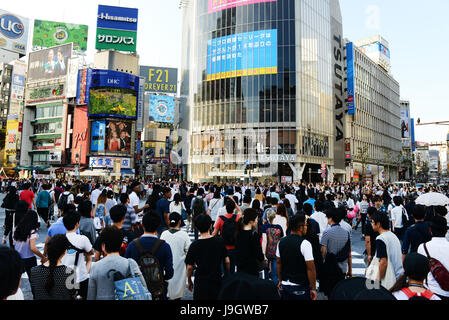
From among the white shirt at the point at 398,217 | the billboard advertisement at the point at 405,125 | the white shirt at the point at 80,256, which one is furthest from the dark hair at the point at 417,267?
the billboard advertisement at the point at 405,125

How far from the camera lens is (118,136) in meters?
59.2

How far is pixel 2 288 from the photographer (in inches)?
79.5

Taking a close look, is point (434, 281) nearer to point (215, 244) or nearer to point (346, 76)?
point (215, 244)

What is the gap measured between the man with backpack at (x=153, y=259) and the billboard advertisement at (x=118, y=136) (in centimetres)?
5913

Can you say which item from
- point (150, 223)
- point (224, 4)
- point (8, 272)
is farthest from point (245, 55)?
point (8, 272)

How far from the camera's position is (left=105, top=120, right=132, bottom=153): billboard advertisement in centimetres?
5844

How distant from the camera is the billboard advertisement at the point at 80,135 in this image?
5842 centimetres

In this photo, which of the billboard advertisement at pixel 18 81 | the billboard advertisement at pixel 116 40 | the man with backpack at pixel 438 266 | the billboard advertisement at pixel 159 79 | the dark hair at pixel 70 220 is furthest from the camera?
the billboard advertisement at pixel 159 79

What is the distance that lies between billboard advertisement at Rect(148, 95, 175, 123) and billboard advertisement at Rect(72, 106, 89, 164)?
2047cm

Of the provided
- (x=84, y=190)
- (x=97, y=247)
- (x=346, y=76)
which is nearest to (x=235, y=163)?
(x=346, y=76)

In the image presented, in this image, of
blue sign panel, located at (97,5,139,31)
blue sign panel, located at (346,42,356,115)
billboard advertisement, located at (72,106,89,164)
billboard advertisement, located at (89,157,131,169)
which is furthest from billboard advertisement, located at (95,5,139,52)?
blue sign panel, located at (346,42,356,115)

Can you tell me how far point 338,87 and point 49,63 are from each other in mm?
61747

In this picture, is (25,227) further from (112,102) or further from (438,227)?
(112,102)

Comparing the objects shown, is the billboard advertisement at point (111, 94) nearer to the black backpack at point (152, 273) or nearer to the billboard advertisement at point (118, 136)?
the billboard advertisement at point (118, 136)
